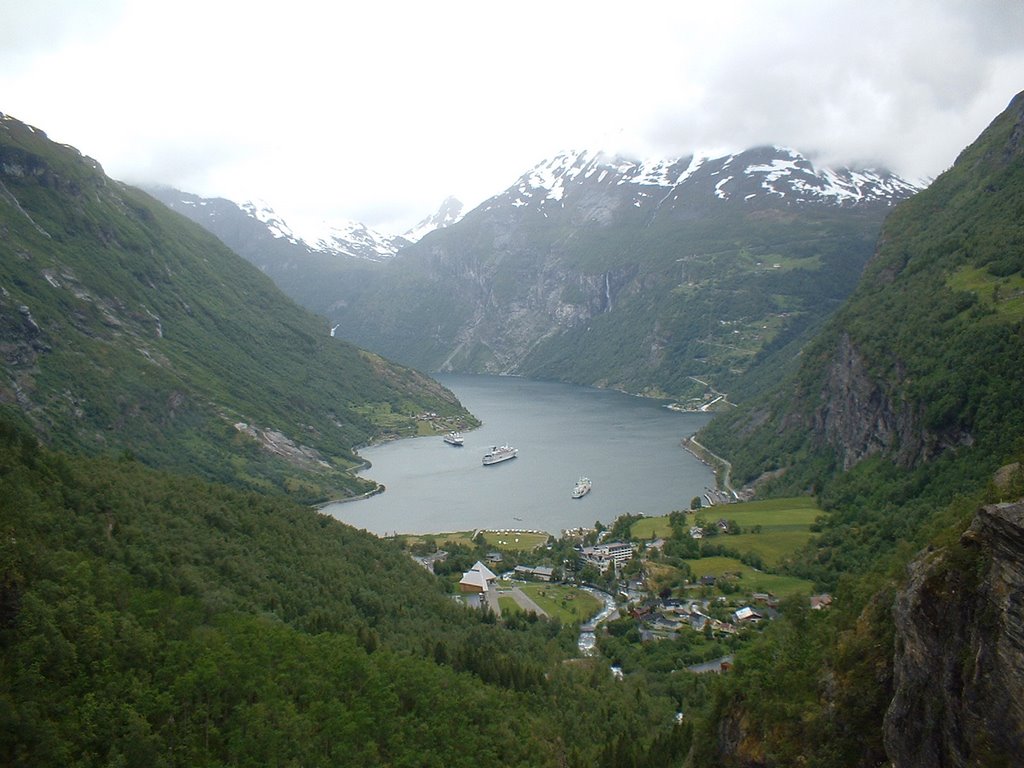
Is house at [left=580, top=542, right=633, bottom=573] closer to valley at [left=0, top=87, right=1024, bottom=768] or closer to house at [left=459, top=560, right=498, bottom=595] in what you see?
valley at [left=0, top=87, right=1024, bottom=768]

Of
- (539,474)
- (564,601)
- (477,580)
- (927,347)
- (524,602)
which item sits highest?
(927,347)

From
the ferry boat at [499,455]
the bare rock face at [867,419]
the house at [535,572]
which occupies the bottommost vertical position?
the house at [535,572]

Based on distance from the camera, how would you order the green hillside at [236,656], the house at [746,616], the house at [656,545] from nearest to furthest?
the green hillside at [236,656], the house at [746,616], the house at [656,545]

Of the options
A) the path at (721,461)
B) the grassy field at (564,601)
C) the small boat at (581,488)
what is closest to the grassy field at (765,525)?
the path at (721,461)

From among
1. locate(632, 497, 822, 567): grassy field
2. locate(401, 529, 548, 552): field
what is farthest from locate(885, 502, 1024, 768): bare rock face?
locate(401, 529, 548, 552): field

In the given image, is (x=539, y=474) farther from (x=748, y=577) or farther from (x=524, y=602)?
(x=524, y=602)

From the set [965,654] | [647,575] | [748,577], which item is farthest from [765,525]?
[965,654]

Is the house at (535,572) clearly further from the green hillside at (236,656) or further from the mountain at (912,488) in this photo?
the mountain at (912,488)
